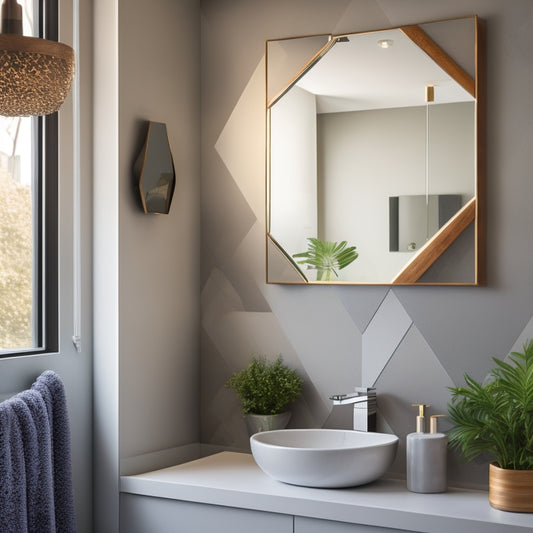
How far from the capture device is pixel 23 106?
6.06 feet

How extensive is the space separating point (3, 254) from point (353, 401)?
115 cm

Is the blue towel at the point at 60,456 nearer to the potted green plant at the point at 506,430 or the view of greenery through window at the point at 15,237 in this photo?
the view of greenery through window at the point at 15,237

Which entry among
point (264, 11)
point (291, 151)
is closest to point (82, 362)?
point (291, 151)

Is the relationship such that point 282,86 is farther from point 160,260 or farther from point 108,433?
point 108,433

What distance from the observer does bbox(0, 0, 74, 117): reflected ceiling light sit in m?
1.74

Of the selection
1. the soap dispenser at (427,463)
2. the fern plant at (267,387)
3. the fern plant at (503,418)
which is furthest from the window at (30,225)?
the fern plant at (503,418)

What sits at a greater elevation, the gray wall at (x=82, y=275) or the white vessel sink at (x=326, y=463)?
the gray wall at (x=82, y=275)

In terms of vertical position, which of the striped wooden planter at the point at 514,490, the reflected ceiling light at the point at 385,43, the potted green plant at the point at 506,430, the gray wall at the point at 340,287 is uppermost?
the reflected ceiling light at the point at 385,43

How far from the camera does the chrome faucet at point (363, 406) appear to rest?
2.56 meters

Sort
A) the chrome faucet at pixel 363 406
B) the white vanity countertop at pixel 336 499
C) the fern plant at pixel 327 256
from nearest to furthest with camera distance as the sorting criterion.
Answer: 1. the white vanity countertop at pixel 336 499
2. the chrome faucet at pixel 363 406
3. the fern plant at pixel 327 256

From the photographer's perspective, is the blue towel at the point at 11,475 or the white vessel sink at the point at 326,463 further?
the white vessel sink at the point at 326,463

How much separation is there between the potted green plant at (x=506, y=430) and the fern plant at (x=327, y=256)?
574mm

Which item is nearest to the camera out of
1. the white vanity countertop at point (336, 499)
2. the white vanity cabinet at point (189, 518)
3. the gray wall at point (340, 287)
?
the white vanity countertop at point (336, 499)

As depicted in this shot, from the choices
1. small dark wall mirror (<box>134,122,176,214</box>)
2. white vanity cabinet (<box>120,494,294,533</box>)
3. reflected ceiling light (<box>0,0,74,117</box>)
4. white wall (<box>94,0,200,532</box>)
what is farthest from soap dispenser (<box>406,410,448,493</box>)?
reflected ceiling light (<box>0,0,74,117</box>)
